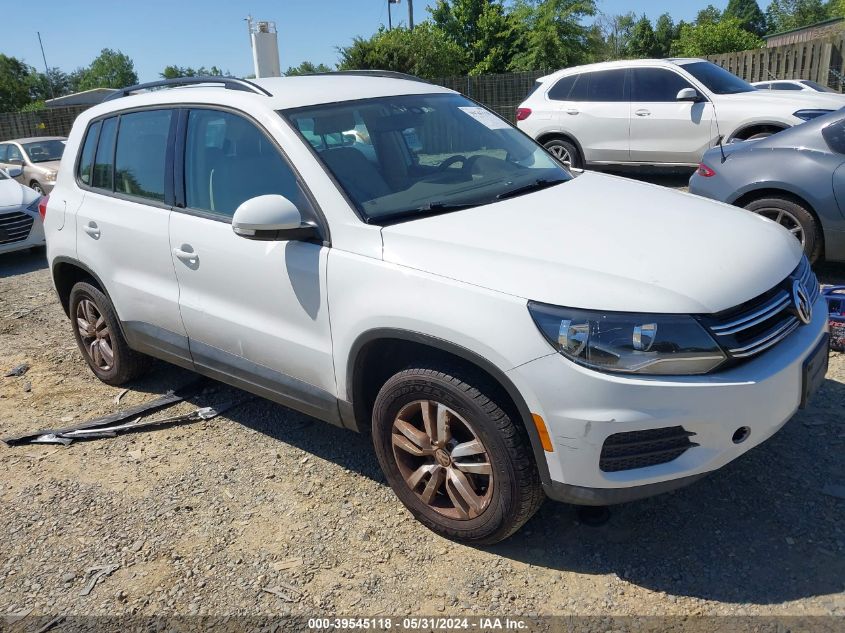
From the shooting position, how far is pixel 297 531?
326 centimetres

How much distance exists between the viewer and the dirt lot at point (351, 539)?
275 centimetres

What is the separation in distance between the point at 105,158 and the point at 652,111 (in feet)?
25.7

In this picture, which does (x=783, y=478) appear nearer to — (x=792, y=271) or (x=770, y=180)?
(x=792, y=271)

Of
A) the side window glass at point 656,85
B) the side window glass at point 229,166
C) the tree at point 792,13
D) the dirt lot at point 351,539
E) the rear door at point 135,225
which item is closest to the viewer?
the dirt lot at point 351,539

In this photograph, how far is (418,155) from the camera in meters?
3.59

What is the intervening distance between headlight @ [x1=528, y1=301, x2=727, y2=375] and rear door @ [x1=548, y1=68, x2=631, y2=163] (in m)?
8.60

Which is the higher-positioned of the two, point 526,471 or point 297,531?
point 526,471

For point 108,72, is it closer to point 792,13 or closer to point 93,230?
point 792,13

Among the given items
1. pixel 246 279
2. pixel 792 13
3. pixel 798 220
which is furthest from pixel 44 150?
pixel 792 13

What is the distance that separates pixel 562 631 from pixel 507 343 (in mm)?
1024

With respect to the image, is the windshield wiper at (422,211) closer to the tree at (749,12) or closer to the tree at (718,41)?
the tree at (718,41)

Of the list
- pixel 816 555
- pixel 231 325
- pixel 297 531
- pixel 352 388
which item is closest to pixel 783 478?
pixel 816 555

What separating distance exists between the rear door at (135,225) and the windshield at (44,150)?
10.9m

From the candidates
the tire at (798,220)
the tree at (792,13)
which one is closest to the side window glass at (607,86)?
the tire at (798,220)
